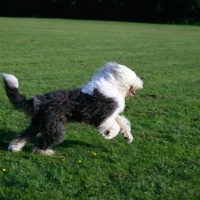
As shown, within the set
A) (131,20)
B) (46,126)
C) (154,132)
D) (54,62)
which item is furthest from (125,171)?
(131,20)

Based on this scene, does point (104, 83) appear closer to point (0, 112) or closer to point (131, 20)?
point (0, 112)

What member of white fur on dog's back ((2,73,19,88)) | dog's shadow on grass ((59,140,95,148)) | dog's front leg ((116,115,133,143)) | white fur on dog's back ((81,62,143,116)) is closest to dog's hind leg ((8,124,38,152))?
dog's shadow on grass ((59,140,95,148))

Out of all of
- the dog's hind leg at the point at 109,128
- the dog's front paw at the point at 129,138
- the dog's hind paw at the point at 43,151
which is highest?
the dog's hind leg at the point at 109,128

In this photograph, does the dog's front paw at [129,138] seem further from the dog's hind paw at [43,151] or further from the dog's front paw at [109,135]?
the dog's hind paw at [43,151]

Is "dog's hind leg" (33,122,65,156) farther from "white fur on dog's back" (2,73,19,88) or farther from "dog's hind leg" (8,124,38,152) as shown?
"white fur on dog's back" (2,73,19,88)

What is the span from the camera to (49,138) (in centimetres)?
570

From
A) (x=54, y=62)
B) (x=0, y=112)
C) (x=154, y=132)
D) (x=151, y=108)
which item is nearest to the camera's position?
(x=154, y=132)

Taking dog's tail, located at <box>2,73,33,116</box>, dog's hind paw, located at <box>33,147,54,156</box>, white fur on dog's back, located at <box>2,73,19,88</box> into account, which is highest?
white fur on dog's back, located at <box>2,73,19,88</box>

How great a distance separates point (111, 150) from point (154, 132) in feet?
4.01

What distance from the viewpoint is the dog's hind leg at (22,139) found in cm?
582

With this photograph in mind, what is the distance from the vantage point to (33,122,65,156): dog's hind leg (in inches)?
222

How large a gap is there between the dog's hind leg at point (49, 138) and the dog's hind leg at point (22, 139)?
17 cm

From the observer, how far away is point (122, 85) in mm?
6051

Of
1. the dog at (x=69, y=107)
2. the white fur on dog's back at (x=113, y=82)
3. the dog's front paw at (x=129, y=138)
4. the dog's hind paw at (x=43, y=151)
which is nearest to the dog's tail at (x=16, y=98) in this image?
the dog at (x=69, y=107)
